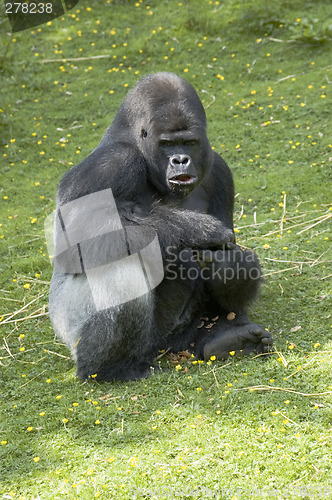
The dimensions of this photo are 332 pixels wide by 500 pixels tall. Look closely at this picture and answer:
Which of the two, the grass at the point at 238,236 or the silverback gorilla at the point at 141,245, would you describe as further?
the silverback gorilla at the point at 141,245

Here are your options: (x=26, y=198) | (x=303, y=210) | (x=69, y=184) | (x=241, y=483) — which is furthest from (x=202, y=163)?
(x=26, y=198)

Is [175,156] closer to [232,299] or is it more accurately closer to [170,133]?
[170,133]

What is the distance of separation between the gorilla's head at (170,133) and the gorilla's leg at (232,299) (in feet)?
1.55

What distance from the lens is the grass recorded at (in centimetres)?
297

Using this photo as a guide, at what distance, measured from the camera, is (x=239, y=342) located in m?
3.90

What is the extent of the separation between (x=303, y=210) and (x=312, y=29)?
3961 millimetres

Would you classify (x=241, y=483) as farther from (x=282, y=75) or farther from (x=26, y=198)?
(x=282, y=75)

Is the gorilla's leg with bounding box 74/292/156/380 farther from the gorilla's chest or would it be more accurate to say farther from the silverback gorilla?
the gorilla's chest

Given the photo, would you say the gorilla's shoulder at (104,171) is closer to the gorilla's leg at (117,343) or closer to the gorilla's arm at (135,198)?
the gorilla's arm at (135,198)

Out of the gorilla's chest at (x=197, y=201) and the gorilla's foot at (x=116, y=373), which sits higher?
the gorilla's chest at (x=197, y=201)

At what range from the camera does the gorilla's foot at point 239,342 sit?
3.87m

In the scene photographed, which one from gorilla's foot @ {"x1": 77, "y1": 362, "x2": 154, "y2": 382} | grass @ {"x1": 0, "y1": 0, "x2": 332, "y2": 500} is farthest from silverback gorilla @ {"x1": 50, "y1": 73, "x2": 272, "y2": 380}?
grass @ {"x1": 0, "y1": 0, "x2": 332, "y2": 500}

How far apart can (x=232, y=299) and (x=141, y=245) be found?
79 cm

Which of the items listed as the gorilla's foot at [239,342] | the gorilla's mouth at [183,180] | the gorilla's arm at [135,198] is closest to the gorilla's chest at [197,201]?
the gorilla's arm at [135,198]
